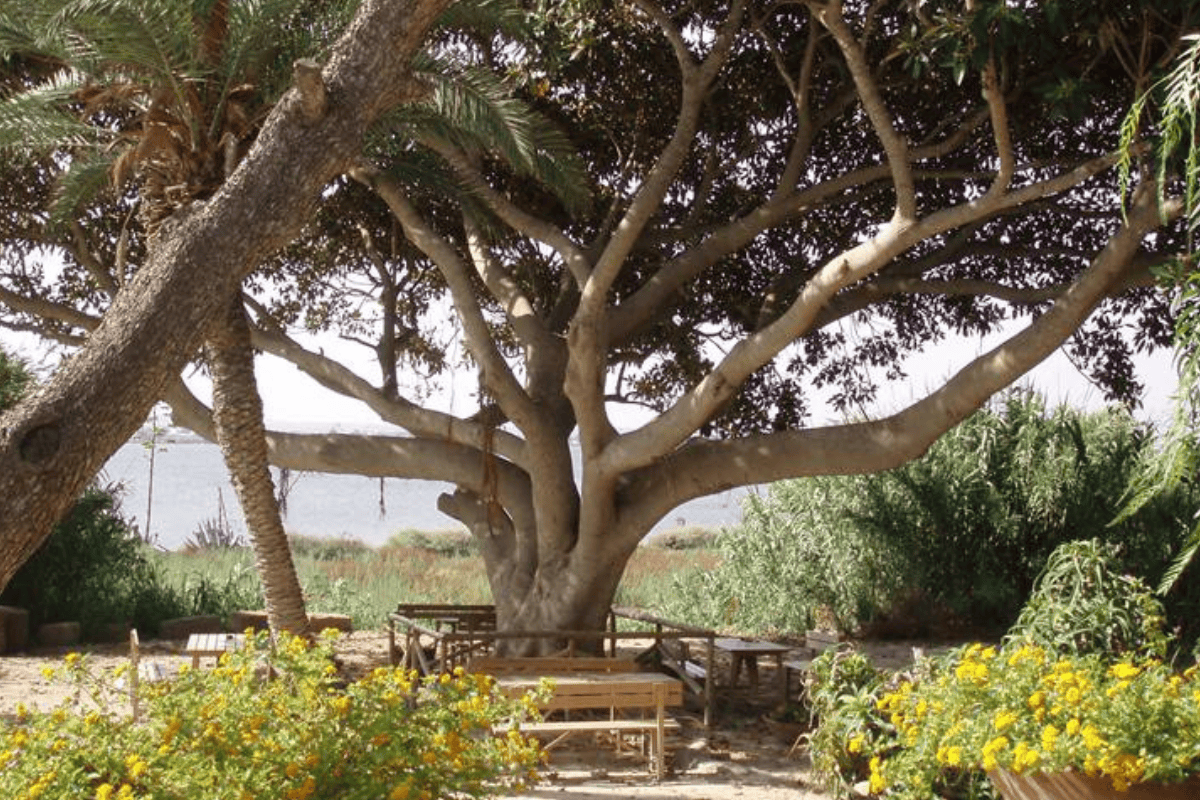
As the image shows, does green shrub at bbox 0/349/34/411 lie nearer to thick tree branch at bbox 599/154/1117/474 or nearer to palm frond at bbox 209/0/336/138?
palm frond at bbox 209/0/336/138

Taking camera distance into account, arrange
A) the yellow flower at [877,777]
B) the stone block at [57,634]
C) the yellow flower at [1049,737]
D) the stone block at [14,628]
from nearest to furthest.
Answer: the yellow flower at [1049,737] < the yellow flower at [877,777] < the stone block at [14,628] < the stone block at [57,634]

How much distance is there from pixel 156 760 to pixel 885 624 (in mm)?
12827

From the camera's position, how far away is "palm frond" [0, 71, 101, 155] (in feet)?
35.3

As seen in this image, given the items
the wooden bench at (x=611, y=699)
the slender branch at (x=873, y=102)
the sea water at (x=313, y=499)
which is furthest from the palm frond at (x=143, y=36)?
the sea water at (x=313, y=499)

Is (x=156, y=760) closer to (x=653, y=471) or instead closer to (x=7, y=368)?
(x=653, y=471)

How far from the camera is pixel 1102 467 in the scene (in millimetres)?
16234

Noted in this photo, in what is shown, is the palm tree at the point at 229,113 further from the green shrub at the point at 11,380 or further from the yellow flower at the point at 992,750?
the yellow flower at the point at 992,750

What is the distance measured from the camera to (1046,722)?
18.1 feet

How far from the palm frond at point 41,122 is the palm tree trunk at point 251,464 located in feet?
6.47

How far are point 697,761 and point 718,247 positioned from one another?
4.31 meters

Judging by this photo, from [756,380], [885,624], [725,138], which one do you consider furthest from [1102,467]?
[725,138]

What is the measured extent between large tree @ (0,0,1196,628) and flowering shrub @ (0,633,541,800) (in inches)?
211

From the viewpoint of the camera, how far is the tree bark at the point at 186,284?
5051mm

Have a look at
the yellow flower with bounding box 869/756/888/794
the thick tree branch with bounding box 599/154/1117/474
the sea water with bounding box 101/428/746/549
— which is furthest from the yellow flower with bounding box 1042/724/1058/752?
the sea water with bounding box 101/428/746/549
